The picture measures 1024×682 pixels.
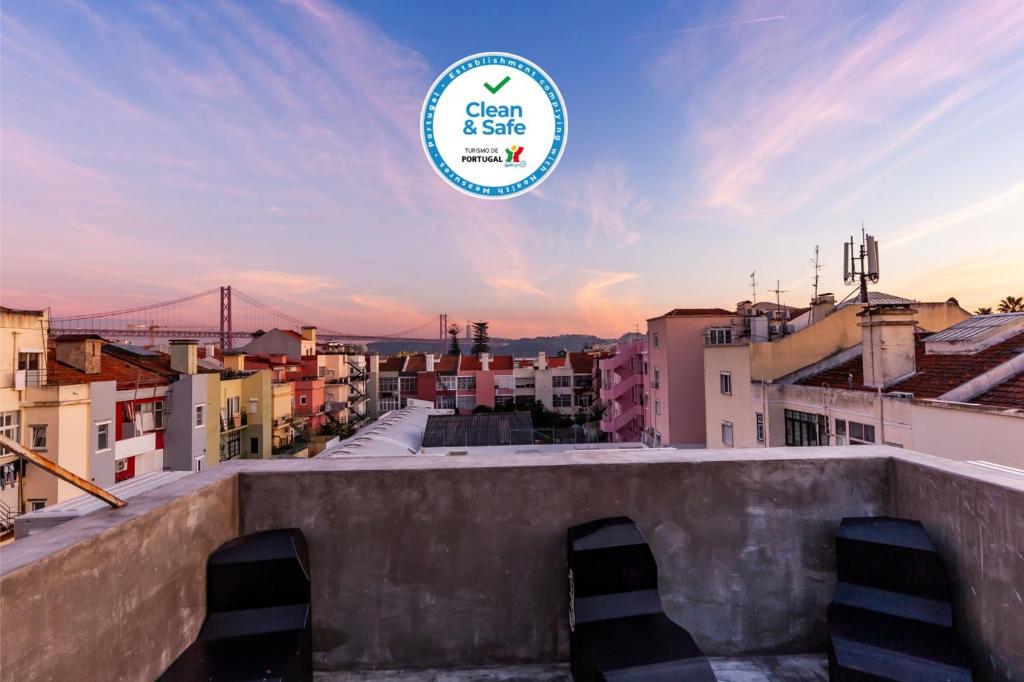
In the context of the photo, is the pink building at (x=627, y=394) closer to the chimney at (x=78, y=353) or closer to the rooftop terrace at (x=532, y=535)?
the chimney at (x=78, y=353)

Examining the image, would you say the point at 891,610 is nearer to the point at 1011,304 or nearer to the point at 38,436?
the point at 38,436

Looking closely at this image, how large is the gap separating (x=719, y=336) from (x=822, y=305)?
3.48 metres

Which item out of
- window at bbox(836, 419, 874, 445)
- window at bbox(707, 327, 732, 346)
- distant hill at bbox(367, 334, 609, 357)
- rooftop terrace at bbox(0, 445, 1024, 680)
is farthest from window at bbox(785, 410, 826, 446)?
distant hill at bbox(367, 334, 609, 357)

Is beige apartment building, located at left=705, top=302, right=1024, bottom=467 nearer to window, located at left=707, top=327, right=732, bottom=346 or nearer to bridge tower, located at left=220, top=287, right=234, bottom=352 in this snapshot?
window, located at left=707, top=327, right=732, bottom=346

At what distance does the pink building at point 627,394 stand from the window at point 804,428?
50.5 ft

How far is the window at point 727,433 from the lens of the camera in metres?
17.1

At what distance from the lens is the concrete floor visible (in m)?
2.47

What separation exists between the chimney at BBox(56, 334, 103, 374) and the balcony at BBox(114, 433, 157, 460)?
2.73 meters

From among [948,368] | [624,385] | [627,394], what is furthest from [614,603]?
[627,394]

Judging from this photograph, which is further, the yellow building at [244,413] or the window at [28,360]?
the yellow building at [244,413]

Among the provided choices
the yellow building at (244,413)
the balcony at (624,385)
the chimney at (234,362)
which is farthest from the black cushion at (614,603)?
the chimney at (234,362)

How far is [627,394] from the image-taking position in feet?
103

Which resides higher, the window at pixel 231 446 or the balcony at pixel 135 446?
the balcony at pixel 135 446

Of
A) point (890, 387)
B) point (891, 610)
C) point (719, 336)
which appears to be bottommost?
point (891, 610)
